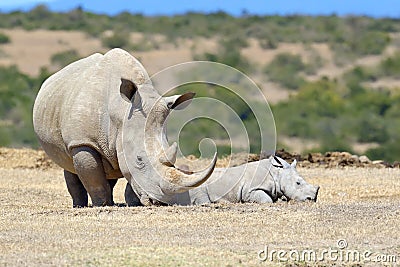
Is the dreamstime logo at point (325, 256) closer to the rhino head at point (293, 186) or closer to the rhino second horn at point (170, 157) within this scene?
the rhino second horn at point (170, 157)

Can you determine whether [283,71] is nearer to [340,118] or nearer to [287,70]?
[287,70]

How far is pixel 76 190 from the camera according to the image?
15.2 metres

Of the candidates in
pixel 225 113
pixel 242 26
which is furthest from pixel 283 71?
pixel 225 113

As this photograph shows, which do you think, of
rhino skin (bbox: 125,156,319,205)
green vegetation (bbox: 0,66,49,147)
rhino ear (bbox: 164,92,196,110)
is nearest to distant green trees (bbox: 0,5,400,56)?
green vegetation (bbox: 0,66,49,147)

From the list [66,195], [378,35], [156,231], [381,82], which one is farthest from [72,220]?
[378,35]

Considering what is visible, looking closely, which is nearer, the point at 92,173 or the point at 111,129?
the point at 111,129

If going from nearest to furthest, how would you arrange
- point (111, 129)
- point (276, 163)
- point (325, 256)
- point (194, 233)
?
point (325, 256) → point (194, 233) → point (111, 129) → point (276, 163)

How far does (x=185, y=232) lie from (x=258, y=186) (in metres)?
3.22

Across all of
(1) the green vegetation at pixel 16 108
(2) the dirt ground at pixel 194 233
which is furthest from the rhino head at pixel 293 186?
(1) the green vegetation at pixel 16 108

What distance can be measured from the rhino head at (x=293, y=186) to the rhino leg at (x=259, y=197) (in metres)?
0.20

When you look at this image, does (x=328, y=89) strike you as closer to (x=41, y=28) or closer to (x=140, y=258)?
(x=41, y=28)

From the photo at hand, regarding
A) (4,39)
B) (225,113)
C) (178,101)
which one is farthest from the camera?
(4,39)

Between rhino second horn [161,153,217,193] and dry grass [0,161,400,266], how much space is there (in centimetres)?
26

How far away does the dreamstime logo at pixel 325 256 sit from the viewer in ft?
33.6
